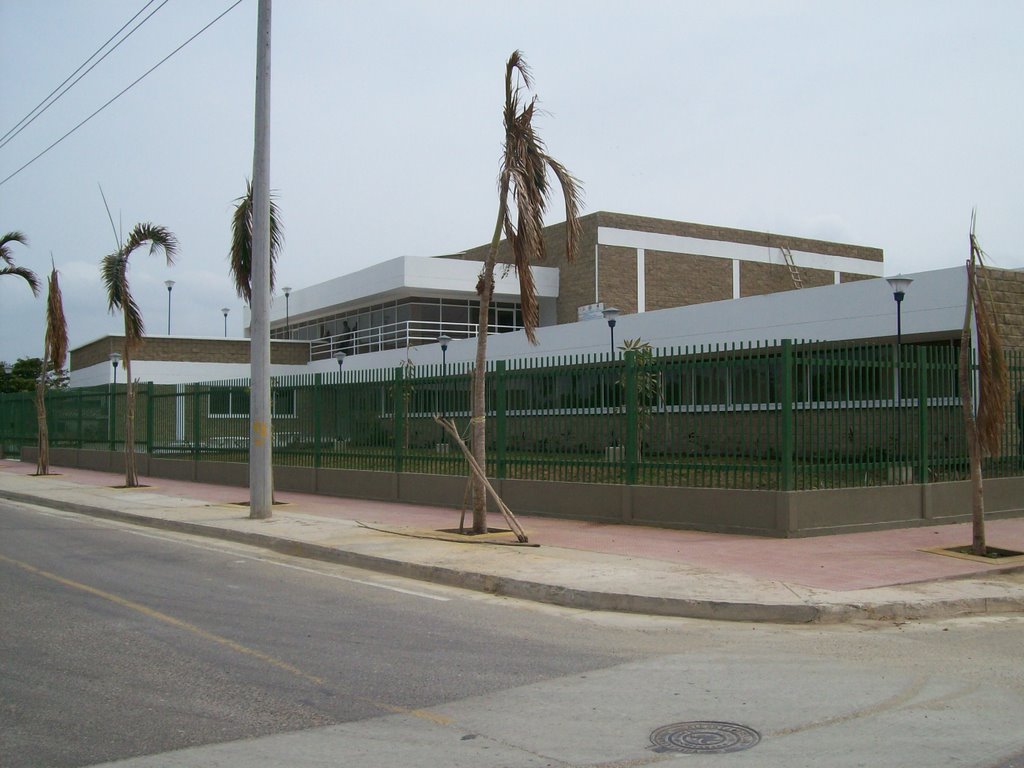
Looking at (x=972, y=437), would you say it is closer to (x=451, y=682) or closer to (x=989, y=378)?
(x=989, y=378)

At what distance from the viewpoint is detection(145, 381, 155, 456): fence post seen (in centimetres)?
2789

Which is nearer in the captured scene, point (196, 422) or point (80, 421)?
point (196, 422)

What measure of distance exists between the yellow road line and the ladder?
137 ft

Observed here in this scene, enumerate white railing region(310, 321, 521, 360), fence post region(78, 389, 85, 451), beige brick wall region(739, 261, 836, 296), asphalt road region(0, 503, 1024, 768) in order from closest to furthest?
asphalt road region(0, 503, 1024, 768) < fence post region(78, 389, 85, 451) < white railing region(310, 321, 521, 360) < beige brick wall region(739, 261, 836, 296)

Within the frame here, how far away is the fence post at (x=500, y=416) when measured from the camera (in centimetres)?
1695

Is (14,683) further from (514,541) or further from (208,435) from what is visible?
(208,435)

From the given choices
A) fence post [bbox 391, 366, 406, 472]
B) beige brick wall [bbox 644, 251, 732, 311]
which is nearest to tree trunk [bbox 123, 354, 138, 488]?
fence post [bbox 391, 366, 406, 472]

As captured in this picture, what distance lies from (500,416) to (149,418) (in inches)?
603

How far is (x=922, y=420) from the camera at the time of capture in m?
14.8

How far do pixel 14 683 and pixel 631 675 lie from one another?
4126 millimetres

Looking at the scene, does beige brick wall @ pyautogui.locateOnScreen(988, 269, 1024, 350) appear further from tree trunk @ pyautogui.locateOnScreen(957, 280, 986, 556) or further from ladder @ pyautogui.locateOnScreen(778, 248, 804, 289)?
ladder @ pyautogui.locateOnScreen(778, 248, 804, 289)

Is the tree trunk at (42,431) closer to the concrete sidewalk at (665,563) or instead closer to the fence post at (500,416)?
the concrete sidewalk at (665,563)

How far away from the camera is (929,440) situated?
15.0 m

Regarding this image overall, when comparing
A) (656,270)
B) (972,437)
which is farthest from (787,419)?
(656,270)
